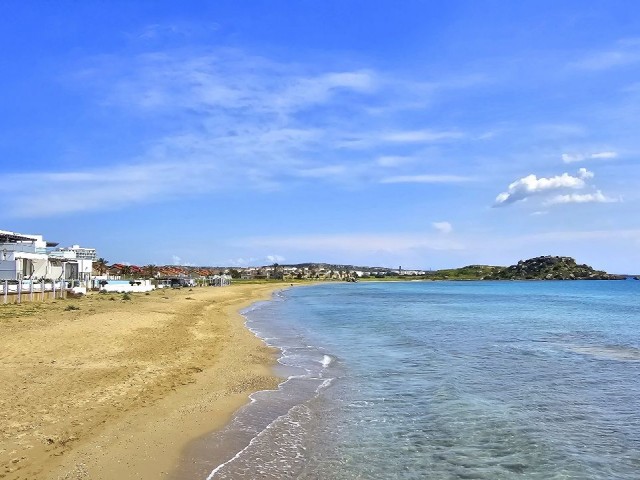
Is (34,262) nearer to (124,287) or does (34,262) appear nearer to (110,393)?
(124,287)

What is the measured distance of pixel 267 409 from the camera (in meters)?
12.8

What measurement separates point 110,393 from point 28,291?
31720 millimetres

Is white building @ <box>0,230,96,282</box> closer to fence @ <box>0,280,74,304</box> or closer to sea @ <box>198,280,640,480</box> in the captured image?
fence @ <box>0,280,74,304</box>

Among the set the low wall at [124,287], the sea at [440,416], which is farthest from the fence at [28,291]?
the sea at [440,416]

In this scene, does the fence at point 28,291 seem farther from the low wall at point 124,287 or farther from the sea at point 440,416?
the sea at point 440,416

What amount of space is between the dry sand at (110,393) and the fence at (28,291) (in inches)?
468

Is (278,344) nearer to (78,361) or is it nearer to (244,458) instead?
(78,361)

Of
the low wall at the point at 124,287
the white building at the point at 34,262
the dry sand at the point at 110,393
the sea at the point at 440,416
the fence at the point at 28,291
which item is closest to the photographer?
the dry sand at the point at 110,393

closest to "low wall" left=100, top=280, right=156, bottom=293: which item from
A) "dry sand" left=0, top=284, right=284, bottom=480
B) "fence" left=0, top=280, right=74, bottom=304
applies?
"fence" left=0, top=280, right=74, bottom=304

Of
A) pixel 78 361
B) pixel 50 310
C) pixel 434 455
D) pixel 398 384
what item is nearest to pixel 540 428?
pixel 434 455

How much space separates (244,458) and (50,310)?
1037 inches

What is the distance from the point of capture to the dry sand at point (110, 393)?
8430 millimetres

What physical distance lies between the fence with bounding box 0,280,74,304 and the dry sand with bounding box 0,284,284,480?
1189 cm

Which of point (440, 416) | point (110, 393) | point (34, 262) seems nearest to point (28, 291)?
point (34, 262)
